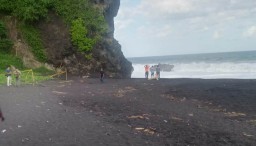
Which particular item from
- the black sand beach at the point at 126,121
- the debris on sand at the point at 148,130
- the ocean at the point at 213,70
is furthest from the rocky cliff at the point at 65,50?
the debris on sand at the point at 148,130

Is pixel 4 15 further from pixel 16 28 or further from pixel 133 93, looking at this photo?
pixel 133 93

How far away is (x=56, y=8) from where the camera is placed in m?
38.5

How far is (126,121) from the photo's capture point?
565 inches

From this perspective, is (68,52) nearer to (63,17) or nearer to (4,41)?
(63,17)

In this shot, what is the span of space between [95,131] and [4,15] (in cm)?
2994

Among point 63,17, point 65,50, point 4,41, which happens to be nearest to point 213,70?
point 65,50

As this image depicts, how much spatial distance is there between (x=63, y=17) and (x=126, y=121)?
26.3 m

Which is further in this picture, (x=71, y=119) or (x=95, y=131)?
(x=71, y=119)

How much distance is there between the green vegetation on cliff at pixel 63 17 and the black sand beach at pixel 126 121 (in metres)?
16.9

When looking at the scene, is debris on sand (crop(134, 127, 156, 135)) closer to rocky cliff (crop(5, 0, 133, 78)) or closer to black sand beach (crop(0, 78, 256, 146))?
black sand beach (crop(0, 78, 256, 146))

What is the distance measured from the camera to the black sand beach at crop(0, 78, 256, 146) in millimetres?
11464

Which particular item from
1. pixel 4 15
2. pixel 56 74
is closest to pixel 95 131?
pixel 56 74

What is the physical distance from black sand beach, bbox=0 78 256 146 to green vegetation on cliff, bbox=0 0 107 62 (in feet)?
55.4

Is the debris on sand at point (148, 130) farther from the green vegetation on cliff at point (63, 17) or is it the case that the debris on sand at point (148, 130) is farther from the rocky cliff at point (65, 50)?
the green vegetation on cliff at point (63, 17)
